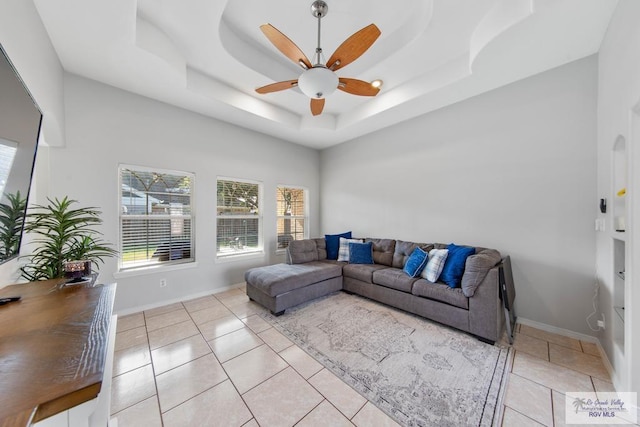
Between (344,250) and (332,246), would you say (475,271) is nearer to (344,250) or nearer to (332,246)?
(344,250)

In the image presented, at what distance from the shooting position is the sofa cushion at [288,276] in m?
2.93

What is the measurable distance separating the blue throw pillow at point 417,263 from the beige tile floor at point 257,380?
1.15 m

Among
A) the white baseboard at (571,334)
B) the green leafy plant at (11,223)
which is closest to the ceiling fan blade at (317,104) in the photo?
the green leafy plant at (11,223)

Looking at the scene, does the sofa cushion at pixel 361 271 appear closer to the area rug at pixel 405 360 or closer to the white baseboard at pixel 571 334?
the area rug at pixel 405 360

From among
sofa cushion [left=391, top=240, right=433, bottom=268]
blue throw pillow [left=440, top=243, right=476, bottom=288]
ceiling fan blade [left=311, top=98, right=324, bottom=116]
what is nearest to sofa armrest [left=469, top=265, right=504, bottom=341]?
blue throw pillow [left=440, top=243, right=476, bottom=288]

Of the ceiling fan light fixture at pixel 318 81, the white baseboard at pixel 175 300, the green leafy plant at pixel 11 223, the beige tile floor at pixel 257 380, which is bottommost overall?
the beige tile floor at pixel 257 380

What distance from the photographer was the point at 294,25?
2.35 m

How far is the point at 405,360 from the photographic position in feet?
6.79

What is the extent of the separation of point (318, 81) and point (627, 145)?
Answer: 230 centimetres

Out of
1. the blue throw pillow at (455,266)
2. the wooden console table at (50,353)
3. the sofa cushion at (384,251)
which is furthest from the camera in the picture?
the sofa cushion at (384,251)

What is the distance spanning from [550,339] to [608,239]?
3.80ft

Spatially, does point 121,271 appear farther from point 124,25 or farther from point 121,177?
point 124,25

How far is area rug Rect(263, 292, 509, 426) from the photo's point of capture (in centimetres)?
159

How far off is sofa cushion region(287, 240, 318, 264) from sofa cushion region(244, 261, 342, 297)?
0.21m
